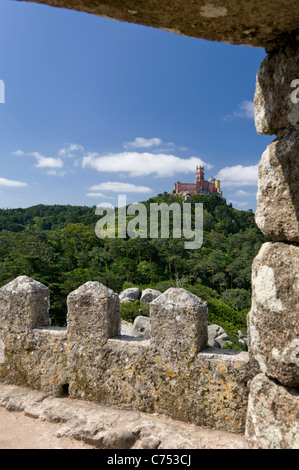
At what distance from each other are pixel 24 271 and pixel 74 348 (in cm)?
1976

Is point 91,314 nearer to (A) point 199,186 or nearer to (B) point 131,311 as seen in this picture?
(B) point 131,311

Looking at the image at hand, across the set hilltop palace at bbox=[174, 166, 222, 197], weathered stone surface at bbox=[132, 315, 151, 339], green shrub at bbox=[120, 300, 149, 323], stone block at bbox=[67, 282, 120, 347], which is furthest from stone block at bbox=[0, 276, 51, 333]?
hilltop palace at bbox=[174, 166, 222, 197]

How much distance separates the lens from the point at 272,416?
1956 mm

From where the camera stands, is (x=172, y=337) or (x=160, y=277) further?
(x=160, y=277)

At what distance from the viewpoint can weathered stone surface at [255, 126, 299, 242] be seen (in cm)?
192

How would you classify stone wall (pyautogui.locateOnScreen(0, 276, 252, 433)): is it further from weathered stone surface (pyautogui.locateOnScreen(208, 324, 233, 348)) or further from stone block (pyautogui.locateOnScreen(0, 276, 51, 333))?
weathered stone surface (pyautogui.locateOnScreen(208, 324, 233, 348))

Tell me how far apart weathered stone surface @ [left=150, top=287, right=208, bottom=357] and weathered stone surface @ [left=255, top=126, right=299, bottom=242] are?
4.43ft

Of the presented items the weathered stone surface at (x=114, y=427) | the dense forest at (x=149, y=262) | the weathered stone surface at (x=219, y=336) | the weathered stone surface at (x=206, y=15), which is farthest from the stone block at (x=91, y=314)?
the weathered stone surface at (x=219, y=336)

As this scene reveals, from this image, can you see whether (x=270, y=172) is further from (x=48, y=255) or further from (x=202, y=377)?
(x=48, y=255)

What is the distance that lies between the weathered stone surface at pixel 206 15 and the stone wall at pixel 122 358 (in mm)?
2284

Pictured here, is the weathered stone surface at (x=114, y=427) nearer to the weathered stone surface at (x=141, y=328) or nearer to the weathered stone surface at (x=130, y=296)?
the weathered stone surface at (x=141, y=328)

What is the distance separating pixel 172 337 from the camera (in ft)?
10.6

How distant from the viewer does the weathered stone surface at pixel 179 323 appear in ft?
10.4
